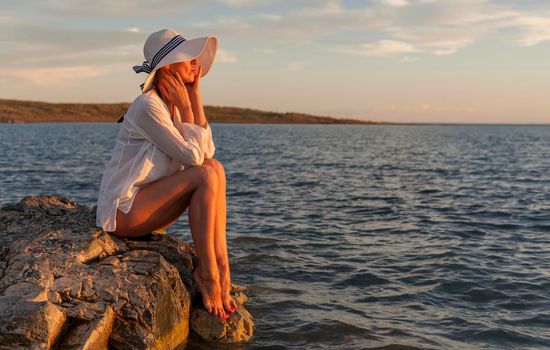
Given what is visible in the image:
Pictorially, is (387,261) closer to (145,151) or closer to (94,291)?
(145,151)

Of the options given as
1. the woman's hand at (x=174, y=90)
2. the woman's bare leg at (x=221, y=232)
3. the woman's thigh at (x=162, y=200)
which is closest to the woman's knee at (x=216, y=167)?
the woman's bare leg at (x=221, y=232)

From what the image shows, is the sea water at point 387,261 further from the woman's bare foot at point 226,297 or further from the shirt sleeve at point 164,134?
the shirt sleeve at point 164,134

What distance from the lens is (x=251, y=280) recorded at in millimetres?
8922

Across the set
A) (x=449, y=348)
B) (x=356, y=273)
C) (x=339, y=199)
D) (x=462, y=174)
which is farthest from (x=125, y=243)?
(x=462, y=174)

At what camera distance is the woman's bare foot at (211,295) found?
586 centimetres

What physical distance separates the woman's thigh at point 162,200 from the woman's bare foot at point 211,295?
0.71 m

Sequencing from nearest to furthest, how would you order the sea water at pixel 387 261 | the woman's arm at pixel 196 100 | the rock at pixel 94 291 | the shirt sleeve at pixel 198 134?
the rock at pixel 94 291 < the shirt sleeve at pixel 198 134 < the woman's arm at pixel 196 100 < the sea water at pixel 387 261

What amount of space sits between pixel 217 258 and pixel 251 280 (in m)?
3.14

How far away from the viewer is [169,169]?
18.9 ft

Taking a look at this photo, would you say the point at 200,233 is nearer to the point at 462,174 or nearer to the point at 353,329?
the point at 353,329

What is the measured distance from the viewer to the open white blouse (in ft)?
17.9

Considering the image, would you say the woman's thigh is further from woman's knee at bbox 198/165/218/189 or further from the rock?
the rock

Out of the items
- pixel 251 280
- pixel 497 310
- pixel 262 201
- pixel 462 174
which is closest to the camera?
pixel 497 310

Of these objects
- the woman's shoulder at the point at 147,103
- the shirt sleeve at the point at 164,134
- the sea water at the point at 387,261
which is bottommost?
the sea water at the point at 387,261
